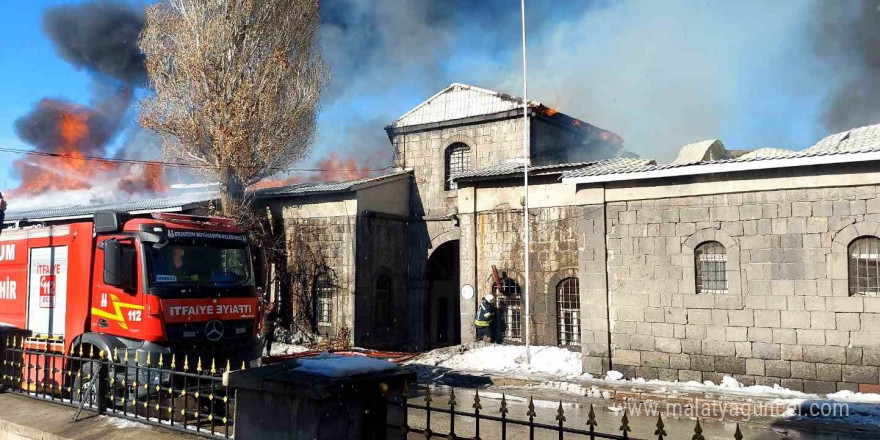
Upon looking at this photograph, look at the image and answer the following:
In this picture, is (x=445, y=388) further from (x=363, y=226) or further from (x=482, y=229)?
(x=363, y=226)

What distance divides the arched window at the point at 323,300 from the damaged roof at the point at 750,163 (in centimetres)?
991

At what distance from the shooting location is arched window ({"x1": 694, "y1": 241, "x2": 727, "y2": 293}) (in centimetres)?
1248

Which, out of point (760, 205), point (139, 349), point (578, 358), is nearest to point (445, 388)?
point (578, 358)

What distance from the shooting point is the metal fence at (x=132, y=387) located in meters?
5.55

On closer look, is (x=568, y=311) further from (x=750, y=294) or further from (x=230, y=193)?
(x=230, y=193)

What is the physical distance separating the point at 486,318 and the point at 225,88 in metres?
11.8

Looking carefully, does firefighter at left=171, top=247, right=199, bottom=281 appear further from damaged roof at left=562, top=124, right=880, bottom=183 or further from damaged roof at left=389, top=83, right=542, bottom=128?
damaged roof at left=389, top=83, right=542, bottom=128

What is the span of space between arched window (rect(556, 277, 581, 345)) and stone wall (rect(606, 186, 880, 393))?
3.40 metres

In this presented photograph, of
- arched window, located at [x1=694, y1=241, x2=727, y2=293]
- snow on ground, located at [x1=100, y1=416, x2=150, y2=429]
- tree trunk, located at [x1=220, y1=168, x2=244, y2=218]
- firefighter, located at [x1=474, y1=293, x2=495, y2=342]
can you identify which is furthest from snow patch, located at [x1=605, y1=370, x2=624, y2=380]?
tree trunk, located at [x1=220, y1=168, x2=244, y2=218]

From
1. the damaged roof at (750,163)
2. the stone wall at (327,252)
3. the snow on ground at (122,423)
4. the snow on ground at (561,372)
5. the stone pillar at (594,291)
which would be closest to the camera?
the snow on ground at (122,423)

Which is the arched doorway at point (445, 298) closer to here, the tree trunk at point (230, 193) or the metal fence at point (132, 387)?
the tree trunk at point (230, 193)

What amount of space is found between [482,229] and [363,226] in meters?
4.33

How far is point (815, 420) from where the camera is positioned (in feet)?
31.5

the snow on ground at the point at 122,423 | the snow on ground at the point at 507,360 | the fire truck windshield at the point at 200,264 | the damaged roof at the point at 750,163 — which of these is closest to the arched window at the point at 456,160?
the snow on ground at the point at 507,360
